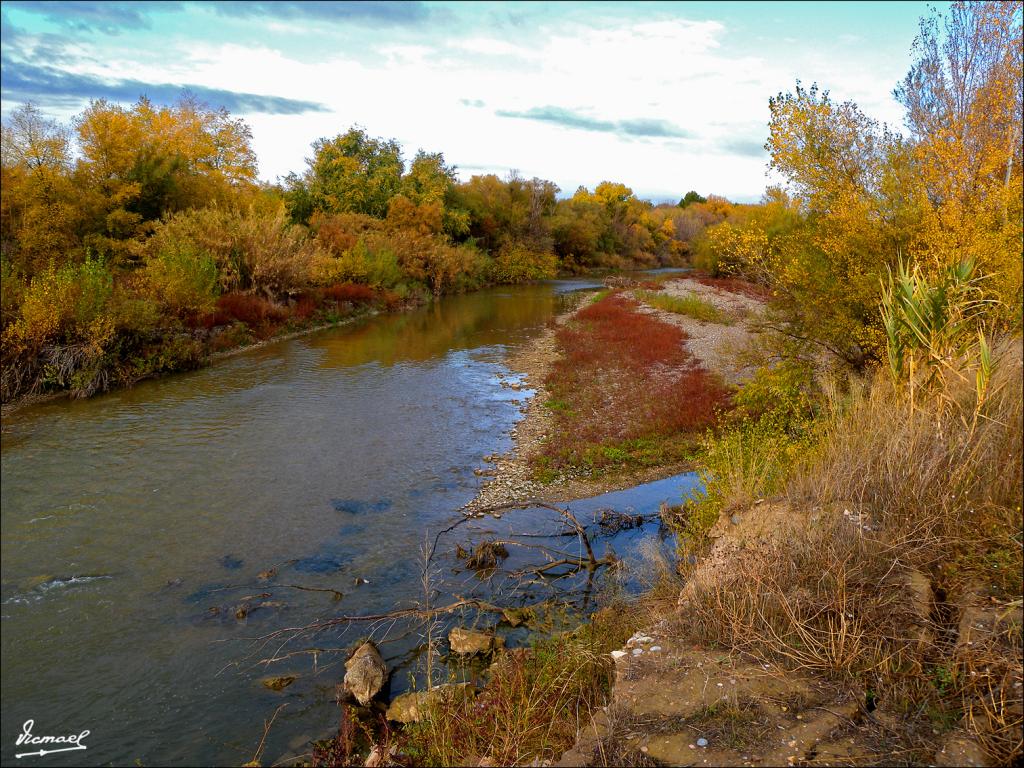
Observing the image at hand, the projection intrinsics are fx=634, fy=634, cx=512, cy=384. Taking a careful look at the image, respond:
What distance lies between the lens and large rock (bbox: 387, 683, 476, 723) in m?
5.32

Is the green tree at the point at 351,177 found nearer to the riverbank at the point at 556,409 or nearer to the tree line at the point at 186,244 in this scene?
the tree line at the point at 186,244

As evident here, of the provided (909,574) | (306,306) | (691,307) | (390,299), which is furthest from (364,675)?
(390,299)

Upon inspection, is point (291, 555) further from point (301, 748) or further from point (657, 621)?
point (657, 621)

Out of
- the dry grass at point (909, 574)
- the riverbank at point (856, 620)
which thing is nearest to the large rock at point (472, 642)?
the riverbank at point (856, 620)

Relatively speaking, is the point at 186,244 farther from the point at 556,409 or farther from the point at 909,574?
the point at 909,574

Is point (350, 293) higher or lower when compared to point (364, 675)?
higher

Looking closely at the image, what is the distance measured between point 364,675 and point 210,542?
14.5ft

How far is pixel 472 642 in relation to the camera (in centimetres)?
671

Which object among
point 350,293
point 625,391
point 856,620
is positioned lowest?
point 625,391

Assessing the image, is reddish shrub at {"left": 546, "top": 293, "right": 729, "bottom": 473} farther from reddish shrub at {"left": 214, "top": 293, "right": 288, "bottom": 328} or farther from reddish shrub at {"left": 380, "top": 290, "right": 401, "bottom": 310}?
reddish shrub at {"left": 214, "top": 293, "right": 288, "bottom": 328}

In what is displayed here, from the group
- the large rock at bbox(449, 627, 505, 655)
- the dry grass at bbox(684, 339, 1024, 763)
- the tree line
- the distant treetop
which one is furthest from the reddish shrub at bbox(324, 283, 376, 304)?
the distant treetop

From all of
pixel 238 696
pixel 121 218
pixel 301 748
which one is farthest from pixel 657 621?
pixel 121 218

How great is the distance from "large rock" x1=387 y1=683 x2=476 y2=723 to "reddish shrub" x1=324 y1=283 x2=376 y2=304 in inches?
1130

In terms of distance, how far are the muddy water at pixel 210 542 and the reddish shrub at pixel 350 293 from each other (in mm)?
14174
